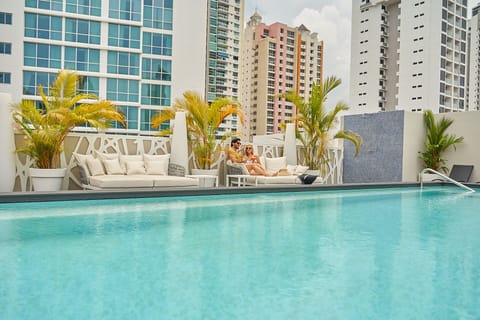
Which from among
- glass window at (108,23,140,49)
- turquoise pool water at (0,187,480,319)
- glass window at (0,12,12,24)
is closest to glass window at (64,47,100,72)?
glass window at (108,23,140,49)

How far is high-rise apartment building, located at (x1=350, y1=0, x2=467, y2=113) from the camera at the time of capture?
45844 mm

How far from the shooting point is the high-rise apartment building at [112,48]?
30703mm

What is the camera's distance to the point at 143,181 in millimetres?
7602

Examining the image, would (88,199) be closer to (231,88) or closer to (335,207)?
(335,207)

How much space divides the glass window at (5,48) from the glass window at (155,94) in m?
9.86

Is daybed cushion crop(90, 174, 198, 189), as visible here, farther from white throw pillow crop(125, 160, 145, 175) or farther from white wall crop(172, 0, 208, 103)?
white wall crop(172, 0, 208, 103)

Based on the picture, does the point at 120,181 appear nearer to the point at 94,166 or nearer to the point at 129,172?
the point at 94,166

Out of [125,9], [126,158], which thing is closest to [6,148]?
[126,158]

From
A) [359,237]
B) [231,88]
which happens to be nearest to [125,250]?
[359,237]

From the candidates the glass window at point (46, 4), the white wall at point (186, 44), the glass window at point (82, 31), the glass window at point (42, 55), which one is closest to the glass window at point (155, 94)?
the white wall at point (186, 44)

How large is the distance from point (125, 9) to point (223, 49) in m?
34.5

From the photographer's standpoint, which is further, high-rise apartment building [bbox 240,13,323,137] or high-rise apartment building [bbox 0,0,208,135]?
high-rise apartment building [bbox 240,13,323,137]

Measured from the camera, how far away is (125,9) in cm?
3291

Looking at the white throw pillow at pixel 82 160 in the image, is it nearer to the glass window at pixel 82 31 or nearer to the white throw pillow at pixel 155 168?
the white throw pillow at pixel 155 168
